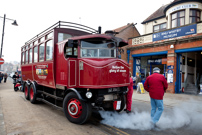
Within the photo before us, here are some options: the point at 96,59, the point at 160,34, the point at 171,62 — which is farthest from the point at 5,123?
the point at 160,34

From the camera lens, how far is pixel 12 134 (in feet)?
12.6

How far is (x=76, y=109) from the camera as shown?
4.61 meters

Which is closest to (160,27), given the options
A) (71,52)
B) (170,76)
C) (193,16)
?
(193,16)

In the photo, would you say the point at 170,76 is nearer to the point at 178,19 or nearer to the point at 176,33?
the point at 176,33

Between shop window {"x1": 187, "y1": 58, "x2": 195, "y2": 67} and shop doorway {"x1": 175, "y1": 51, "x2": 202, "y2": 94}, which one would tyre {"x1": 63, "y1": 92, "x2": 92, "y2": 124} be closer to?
shop doorway {"x1": 175, "y1": 51, "x2": 202, "y2": 94}

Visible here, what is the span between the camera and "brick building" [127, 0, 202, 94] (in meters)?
11.6

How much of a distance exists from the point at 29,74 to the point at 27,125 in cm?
460

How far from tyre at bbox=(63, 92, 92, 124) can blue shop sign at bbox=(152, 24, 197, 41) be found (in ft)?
35.1

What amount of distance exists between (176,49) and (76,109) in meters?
10.6

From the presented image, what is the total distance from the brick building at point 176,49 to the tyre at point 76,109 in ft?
32.6

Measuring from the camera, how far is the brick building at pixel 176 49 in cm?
1155

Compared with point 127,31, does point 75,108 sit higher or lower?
lower

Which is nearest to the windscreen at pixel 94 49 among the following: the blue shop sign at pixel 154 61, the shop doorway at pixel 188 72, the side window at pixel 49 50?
the side window at pixel 49 50

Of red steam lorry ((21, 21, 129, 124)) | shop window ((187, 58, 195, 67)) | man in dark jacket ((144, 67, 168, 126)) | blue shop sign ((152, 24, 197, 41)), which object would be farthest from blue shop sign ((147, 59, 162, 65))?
man in dark jacket ((144, 67, 168, 126))
